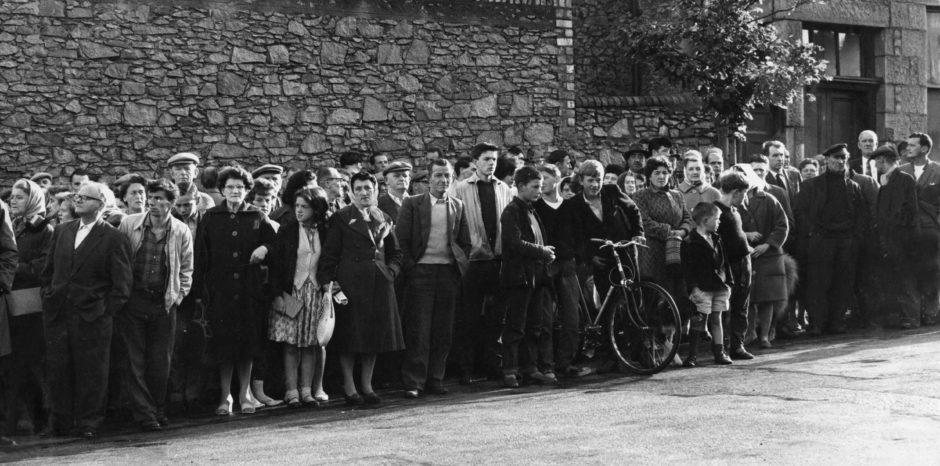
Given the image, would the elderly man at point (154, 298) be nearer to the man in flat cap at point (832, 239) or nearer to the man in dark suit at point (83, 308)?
the man in dark suit at point (83, 308)

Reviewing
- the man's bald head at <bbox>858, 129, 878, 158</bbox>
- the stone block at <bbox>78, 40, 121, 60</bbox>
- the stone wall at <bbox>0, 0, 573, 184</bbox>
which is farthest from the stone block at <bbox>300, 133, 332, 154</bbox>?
the man's bald head at <bbox>858, 129, 878, 158</bbox>

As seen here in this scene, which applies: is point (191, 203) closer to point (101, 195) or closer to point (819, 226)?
point (101, 195)

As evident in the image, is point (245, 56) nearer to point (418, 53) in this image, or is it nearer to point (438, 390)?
point (418, 53)

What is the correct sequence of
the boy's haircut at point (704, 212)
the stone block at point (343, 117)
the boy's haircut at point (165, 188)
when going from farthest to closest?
the stone block at point (343, 117), the boy's haircut at point (704, 212), the boy's haircut at point (165, 188)

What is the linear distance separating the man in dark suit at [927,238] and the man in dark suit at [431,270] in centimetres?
580

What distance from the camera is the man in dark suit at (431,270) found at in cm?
1119

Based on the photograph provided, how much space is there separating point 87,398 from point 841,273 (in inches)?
324

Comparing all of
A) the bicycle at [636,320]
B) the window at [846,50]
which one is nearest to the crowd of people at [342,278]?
the bicycle at [636,320]

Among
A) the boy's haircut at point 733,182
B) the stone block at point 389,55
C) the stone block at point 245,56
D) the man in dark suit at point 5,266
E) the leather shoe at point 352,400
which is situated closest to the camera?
the man in dark suit at point 5,266

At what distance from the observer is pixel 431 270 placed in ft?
37.0

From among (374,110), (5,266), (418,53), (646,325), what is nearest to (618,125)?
(418,53)

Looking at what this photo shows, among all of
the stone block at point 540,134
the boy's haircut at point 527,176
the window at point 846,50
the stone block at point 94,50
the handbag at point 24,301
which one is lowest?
the handbag at point 24,301

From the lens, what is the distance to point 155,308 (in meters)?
9.93

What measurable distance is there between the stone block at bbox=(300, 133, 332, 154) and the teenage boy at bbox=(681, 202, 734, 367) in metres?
7.10
